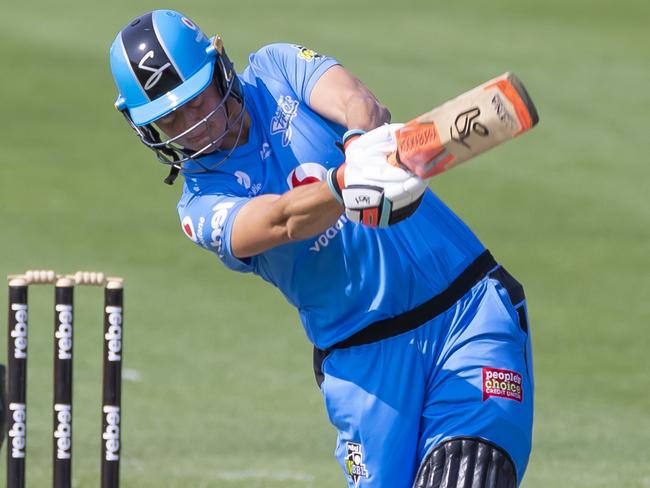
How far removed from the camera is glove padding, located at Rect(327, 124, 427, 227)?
3.71m

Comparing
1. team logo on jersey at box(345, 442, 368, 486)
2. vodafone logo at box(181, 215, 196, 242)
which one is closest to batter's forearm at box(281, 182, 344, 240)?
vodafone logo at box(181, 215, 196, 242)

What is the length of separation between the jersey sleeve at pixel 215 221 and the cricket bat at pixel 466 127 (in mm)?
784

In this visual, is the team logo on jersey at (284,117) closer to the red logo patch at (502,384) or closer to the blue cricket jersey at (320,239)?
the blue cricket jersey at (320,239)

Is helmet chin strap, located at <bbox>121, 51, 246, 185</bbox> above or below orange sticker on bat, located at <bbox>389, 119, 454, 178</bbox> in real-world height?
above

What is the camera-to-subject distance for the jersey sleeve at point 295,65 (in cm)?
468

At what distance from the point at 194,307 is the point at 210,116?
25.5 feet

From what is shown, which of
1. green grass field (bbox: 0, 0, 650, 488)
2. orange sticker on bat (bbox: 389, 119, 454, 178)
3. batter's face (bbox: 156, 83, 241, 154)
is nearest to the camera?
orange sticker on bat (bbox: 389, 119, 454, 178)

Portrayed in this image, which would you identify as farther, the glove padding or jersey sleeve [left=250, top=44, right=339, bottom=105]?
jersey sleeve [left=250, top=44, right=339, bottom=105]

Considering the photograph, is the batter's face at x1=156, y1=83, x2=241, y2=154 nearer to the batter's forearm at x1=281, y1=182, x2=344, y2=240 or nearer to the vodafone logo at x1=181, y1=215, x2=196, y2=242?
the vodafone logo at x1=181, y1=215, x2=196, y2=242

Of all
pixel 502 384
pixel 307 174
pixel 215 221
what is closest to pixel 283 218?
pixel 215 221

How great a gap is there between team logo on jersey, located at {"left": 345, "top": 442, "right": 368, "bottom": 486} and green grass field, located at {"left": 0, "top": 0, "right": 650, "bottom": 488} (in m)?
2.93

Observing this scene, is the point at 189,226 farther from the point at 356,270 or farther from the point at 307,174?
the point at 356,270

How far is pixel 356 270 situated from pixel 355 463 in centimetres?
66

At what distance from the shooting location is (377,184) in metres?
3.72
